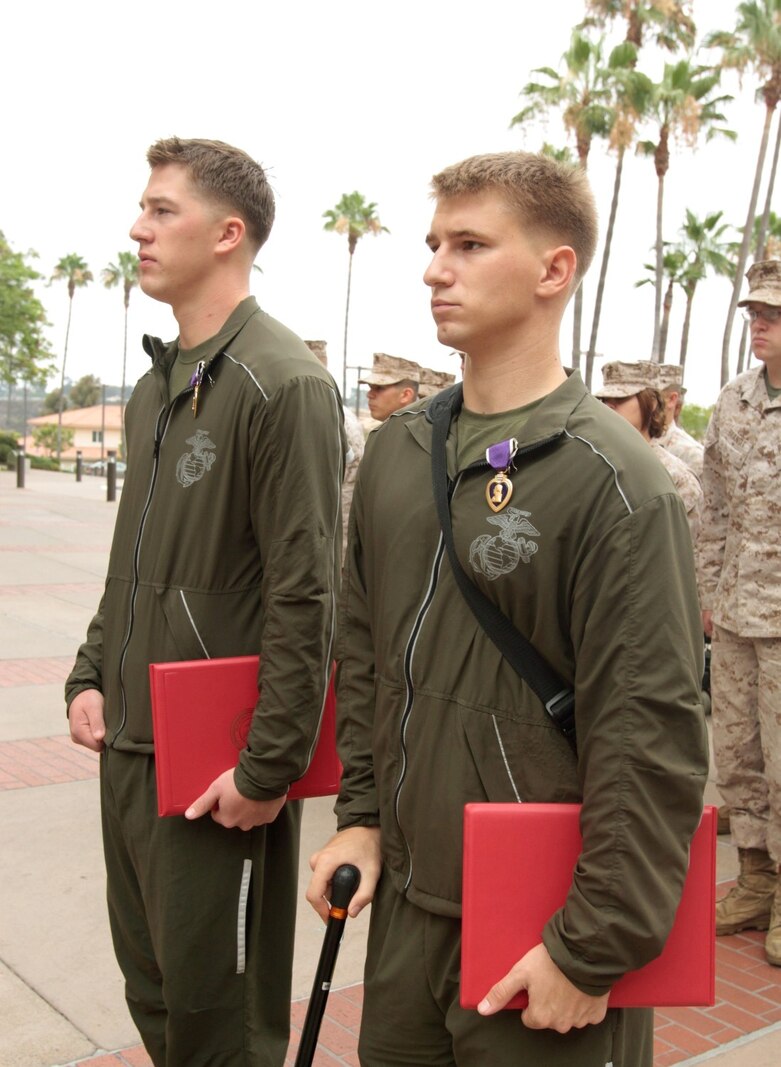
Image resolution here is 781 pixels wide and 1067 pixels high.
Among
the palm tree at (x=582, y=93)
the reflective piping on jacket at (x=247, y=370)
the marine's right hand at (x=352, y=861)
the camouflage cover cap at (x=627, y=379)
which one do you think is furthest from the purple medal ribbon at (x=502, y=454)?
the palm tree at (x=582, y=93)

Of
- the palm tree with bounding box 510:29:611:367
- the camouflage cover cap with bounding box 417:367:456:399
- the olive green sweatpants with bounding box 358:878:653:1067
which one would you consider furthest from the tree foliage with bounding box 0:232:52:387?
the olive green sweatpants with bounding box 358:878:653:1067

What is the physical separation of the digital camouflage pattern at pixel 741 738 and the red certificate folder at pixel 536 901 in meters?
2.57

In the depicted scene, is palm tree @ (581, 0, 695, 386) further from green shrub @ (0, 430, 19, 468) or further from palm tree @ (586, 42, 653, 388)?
green shrub @ (0, 430, 19, 468)

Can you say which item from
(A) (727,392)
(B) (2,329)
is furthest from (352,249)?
(A) (727,392)

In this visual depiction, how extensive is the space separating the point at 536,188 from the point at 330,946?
1237mm

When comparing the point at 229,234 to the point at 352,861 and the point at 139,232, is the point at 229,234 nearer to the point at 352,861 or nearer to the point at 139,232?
the point at 139,232

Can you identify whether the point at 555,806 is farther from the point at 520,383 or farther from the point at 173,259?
the point at 173,259

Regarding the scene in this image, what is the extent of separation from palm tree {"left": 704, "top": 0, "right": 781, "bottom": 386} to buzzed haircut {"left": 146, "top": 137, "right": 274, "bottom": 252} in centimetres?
2862

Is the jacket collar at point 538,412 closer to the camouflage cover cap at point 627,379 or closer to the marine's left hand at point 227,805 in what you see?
the marine's left hand at point 227,805

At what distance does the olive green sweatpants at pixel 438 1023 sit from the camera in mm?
1723

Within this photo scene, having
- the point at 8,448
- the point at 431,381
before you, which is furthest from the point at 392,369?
the point at 8,448

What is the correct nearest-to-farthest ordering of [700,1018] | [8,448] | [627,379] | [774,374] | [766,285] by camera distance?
[700,1018]
[766,285]
[774,374]
[627,379]
[8,448]

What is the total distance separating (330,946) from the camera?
1.88 m

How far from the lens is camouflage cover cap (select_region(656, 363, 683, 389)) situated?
5547 mm
